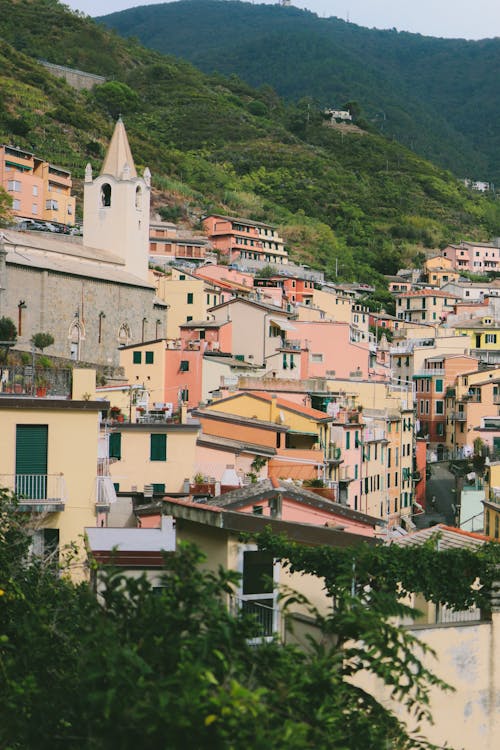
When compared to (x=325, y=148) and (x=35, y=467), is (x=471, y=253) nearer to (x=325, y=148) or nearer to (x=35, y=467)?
(x=325, y=148)

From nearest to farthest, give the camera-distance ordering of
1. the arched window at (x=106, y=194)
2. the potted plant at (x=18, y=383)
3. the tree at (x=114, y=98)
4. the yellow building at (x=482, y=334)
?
the potted plant at (x=18, y=383)
the arched window at (x=106, y=194)
the yellow building at (x=482, y=334)
the tree at (x=114, y=98)

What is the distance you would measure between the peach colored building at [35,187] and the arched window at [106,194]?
21.2 metres

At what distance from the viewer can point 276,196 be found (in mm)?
154000

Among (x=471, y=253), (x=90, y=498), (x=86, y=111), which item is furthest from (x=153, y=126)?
(x=90, y=498)

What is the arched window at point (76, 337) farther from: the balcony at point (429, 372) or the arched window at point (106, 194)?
the balcony at point (429, 372)

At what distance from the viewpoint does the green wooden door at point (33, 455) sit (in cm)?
1827

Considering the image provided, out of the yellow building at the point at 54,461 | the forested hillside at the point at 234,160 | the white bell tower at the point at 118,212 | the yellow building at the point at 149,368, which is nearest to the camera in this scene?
the yellow building at the point at 54,461

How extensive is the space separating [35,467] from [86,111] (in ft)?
442

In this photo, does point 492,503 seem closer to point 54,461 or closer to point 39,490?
point 54,461

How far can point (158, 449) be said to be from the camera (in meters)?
25.6

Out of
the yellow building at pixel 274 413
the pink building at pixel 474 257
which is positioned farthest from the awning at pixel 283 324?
the pink building at pixel 474 257

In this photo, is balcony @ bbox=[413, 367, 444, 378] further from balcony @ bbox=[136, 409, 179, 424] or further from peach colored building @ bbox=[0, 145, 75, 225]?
balcony @ bbox=[136, 409, 179, 424]

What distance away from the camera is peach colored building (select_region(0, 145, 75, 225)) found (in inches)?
3679

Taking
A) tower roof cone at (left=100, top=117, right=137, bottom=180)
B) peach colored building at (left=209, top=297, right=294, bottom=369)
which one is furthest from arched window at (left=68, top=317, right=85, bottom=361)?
tower roof cone at (left=100, top=117, right=137, bottom=180)
